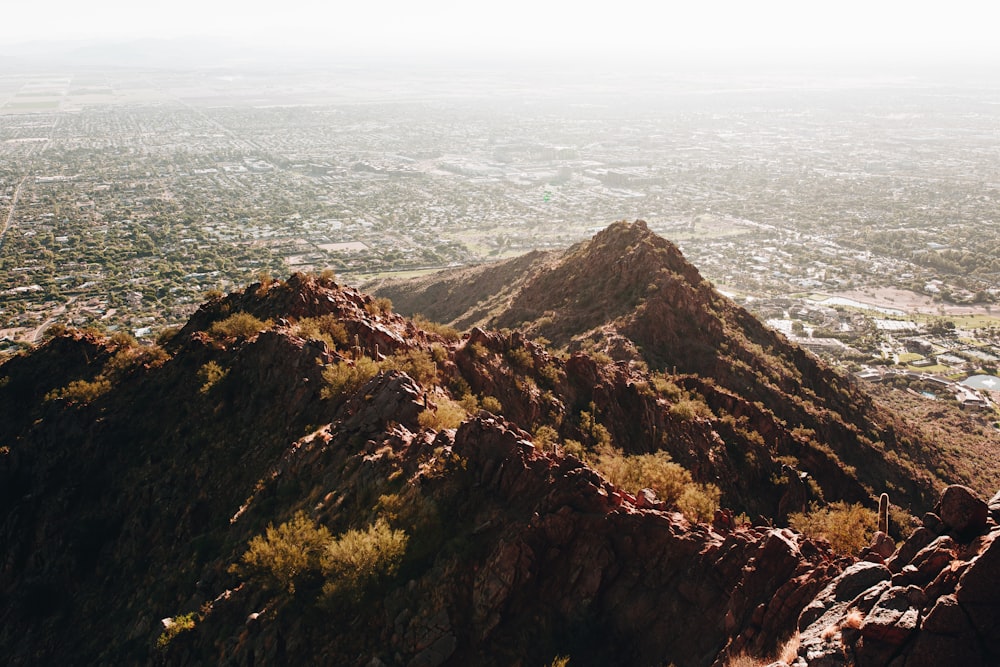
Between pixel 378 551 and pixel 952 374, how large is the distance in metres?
92.5

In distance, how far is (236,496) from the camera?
26094 mm

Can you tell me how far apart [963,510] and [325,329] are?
29.5 meters

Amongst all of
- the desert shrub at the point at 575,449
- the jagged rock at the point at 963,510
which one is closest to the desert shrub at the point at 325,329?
the desert shrub at the point at 575,449

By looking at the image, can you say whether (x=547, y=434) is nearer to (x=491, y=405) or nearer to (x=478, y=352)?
(x=491, y=405)

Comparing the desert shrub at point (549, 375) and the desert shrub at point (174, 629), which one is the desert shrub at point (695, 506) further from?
the desert shrub at point (174, 629)

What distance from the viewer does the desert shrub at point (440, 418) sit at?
1021 inches

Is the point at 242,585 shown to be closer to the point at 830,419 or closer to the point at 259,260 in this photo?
the point at 830,419

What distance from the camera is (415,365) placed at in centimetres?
3244

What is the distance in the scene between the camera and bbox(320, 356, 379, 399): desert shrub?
93.2ft

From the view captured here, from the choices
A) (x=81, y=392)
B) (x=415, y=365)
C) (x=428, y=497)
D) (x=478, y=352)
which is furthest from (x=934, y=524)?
(x=81, y=392)

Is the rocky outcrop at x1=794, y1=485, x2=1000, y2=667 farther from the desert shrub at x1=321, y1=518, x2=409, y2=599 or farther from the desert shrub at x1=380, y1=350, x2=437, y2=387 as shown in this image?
the desert shrub at x1=380, y1=350, x2=437, y2=387

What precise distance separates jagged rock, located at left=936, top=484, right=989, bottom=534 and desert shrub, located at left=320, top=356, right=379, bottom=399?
864 inches

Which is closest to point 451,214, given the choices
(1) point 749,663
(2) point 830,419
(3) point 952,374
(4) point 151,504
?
(3) point 952,374

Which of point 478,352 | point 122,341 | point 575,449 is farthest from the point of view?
point 122,341
